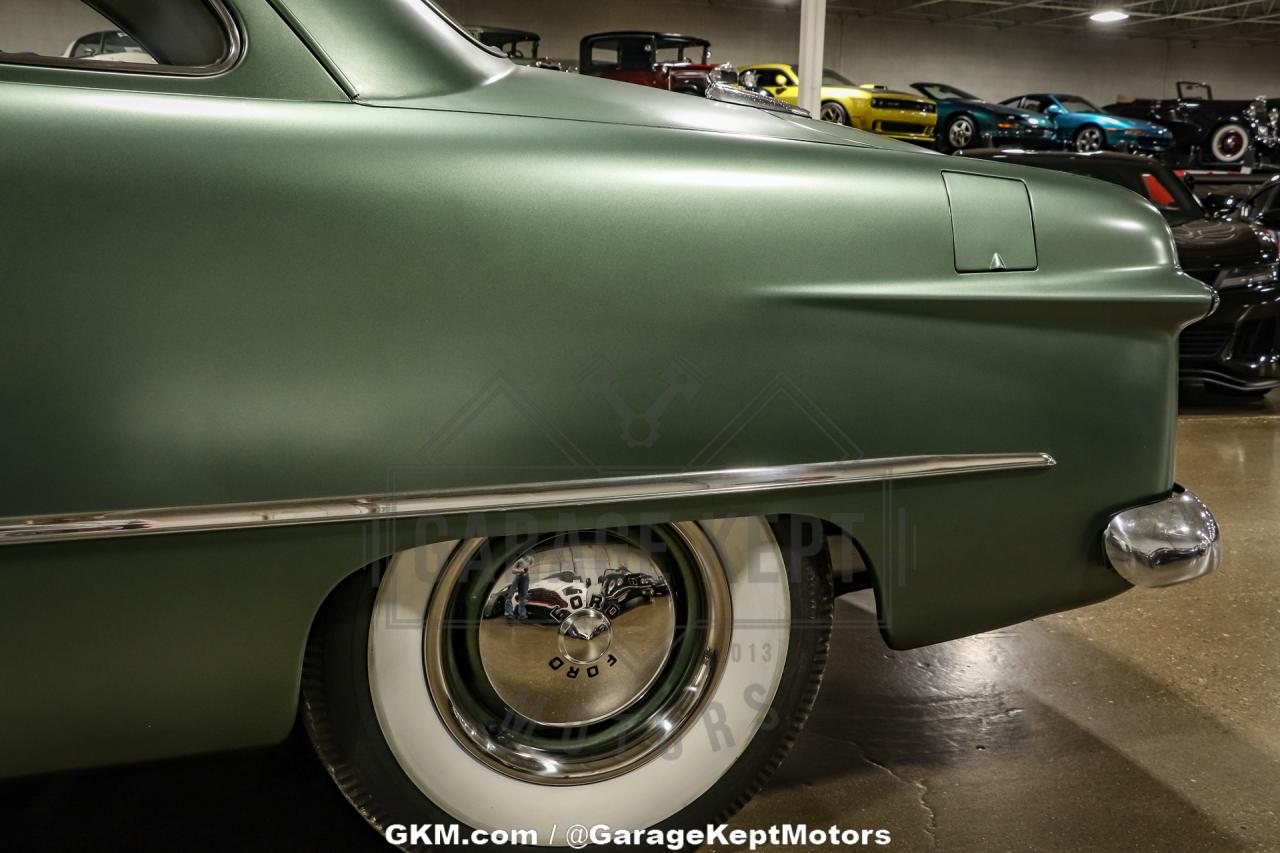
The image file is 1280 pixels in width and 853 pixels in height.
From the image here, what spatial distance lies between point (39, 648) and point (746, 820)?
3.68 feet

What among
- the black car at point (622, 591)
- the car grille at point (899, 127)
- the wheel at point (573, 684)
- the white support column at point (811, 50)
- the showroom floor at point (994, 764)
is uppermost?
the car grille at point (899, 127)

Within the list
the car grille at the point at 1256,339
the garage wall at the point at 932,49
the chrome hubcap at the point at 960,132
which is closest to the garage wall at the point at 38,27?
the car grille at the point at 1256,339

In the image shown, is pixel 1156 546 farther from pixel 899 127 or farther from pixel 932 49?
pixel 932 49

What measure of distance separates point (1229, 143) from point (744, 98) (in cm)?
1866

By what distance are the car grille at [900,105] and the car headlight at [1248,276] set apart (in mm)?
9768

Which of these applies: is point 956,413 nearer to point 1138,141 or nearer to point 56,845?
point 56,845

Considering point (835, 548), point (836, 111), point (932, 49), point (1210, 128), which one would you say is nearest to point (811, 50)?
point (835, 548)

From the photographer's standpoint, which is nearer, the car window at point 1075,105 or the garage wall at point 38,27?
the garage wall at point 38,27

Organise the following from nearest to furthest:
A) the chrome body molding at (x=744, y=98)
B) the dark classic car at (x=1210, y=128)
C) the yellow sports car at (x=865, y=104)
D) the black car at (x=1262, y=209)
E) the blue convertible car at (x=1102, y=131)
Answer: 1. the chrome body molding at (x=744, y=98)
2. the black car at (x=1262, y=209)
3. the yellow sports car at (x=865, y=104)
4. the blue convertible car at (x=1102, y=131)
5. the dark classic car at (x=1210, y=128)

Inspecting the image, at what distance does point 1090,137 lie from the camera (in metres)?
16.3

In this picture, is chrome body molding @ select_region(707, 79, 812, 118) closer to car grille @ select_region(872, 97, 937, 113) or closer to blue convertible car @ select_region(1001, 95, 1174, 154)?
car grille @ select_region(872, 97, 937, 113)

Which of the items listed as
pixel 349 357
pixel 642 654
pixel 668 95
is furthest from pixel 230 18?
pixel 642 654

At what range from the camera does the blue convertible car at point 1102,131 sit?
637 inches

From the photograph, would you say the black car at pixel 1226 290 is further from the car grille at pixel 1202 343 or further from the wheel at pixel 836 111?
the wheel at pixel 836 111
